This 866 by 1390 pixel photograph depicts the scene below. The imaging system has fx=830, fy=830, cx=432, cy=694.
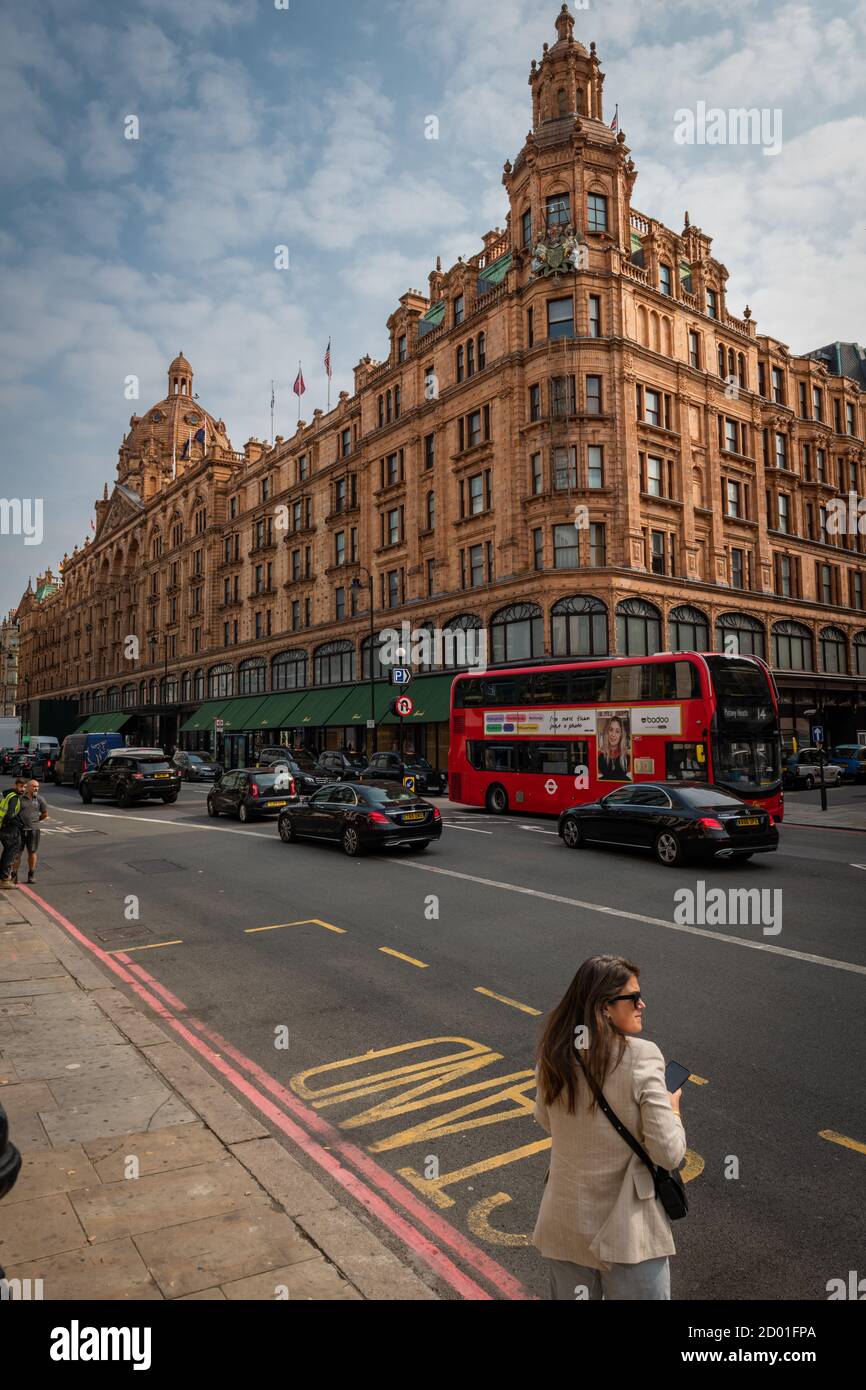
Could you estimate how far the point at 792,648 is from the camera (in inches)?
1741

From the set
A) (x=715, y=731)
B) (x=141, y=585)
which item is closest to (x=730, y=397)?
(x=715, y=731)

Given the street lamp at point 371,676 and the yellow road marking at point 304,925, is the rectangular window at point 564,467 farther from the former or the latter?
the yellow road marking at point 304,925

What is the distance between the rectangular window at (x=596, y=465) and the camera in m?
35.4

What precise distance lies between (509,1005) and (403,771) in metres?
25.4

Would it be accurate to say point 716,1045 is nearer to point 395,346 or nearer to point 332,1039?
point 332,1039

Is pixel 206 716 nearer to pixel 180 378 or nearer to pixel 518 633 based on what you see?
pixel 518 633

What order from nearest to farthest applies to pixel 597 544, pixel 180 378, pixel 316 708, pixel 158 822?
pixel 158 822 < pixel 597 544 < pixel 316 708 < pixel 180 378

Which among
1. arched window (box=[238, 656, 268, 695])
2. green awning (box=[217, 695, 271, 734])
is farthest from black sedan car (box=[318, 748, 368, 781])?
arched window (box=[238, 656, 268, 695])

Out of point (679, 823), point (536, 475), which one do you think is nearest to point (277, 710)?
point (536, 475)

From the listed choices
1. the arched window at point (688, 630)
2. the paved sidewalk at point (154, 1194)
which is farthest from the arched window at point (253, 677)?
the paved sidewalk at point (154, 1194)

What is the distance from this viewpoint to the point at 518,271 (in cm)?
3747

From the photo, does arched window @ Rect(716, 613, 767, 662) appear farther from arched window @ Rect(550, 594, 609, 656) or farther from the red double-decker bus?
the red double-decker bus

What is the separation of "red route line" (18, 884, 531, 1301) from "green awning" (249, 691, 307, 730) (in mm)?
45474

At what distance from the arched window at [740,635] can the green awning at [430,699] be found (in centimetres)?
1300
